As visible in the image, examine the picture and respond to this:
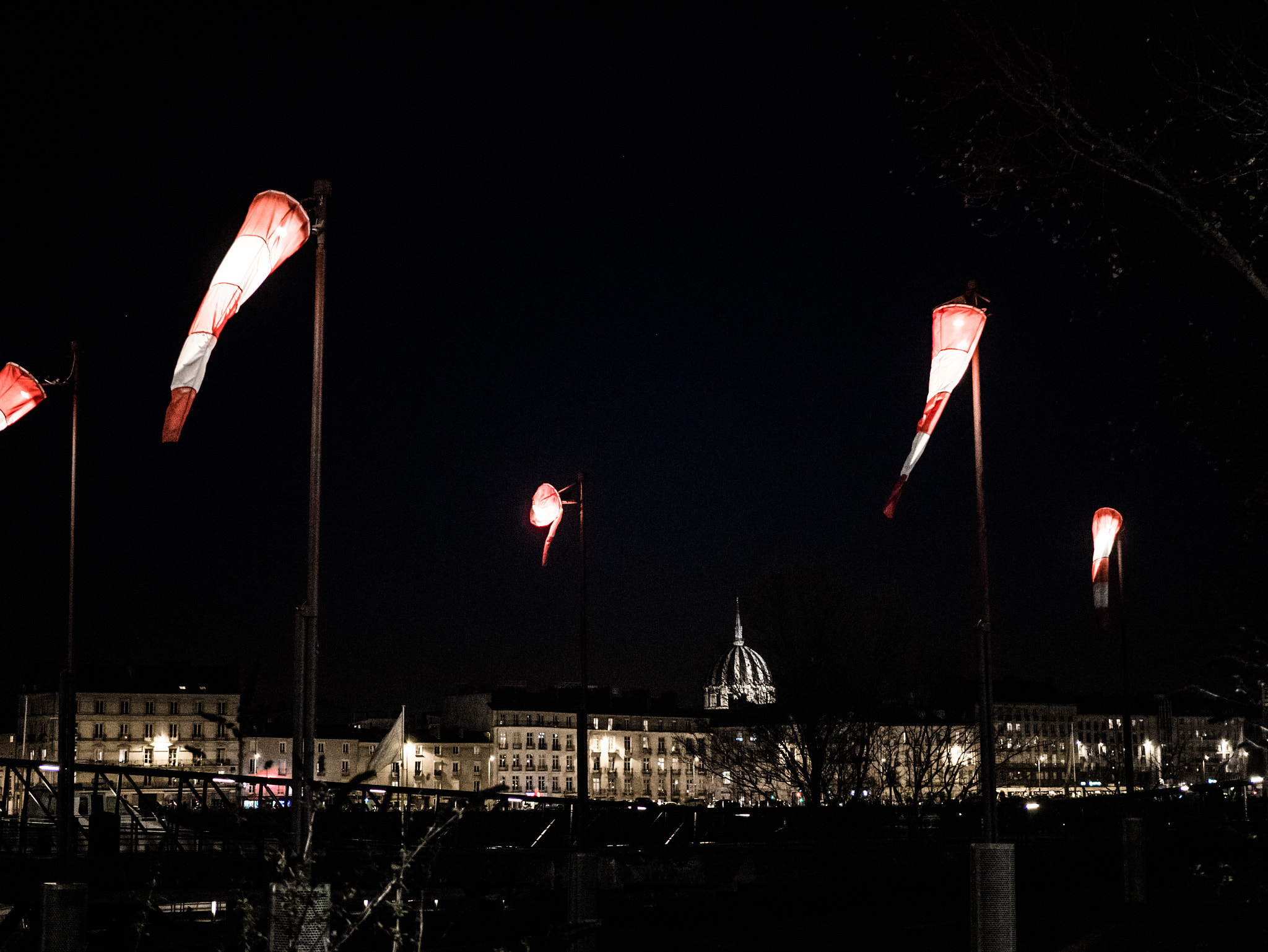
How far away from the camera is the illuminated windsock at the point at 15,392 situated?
19.0m

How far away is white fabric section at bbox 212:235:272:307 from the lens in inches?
504

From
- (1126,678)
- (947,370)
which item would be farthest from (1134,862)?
(947,370)

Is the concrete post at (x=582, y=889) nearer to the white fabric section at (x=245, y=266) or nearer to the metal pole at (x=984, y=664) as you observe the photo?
the metal pole at (x=984, y=664)

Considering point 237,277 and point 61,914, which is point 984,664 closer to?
point 237,277

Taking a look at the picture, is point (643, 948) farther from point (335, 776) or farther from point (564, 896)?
point (335, 776)

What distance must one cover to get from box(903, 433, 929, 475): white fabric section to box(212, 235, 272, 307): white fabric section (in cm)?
708

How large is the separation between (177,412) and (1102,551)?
15.5 metres

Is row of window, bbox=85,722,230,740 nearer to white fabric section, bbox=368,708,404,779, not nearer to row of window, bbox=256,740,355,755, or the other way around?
row of window, bbox=256,740,355,755

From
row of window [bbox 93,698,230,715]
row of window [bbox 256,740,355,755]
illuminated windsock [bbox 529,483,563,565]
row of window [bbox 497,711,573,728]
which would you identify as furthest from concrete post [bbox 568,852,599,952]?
row of window [bbox 497,711,573,728]

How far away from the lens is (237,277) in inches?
504

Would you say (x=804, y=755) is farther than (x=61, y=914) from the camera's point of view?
Yes

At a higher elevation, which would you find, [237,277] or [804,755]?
[237,277]

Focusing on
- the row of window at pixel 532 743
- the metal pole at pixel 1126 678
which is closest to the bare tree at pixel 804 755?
the metal pole at pixel 1126 678

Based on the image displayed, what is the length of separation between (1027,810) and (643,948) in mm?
34768
